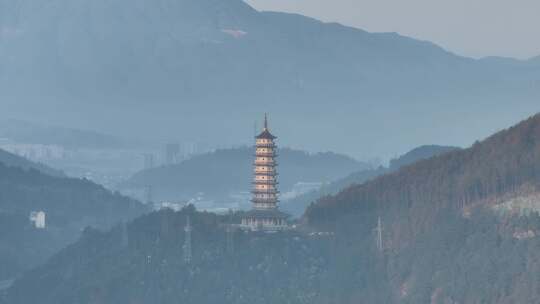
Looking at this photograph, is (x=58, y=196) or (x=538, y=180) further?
(x=58, y=196)

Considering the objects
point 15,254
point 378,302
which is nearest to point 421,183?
point 378,302

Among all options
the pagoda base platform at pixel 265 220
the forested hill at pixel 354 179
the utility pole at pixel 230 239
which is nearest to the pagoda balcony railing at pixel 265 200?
the pagoda base platform at pixel 265 220

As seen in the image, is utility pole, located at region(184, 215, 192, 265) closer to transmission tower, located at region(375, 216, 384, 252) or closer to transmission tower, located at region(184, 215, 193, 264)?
transmission tower, located at region(184, 215, 193, 264)

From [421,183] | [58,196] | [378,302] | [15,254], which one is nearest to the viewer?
[378,302]

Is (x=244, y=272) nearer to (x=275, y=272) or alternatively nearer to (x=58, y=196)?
(x=275, y=272)

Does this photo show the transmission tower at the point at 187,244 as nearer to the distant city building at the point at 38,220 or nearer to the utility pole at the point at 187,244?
the utility pole at the point at 187,244

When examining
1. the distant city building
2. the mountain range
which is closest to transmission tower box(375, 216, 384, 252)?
the mountain range
